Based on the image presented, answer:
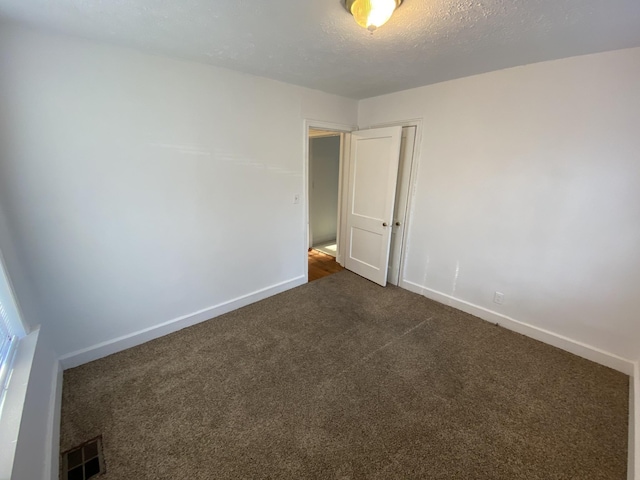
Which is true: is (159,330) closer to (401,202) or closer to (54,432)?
(54,432)

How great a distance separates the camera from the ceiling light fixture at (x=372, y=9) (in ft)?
3.92

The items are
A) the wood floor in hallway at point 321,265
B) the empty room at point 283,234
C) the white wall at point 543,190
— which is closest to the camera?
the empty room at point 283,234

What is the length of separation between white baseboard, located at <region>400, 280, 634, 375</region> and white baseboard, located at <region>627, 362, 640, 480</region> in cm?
11

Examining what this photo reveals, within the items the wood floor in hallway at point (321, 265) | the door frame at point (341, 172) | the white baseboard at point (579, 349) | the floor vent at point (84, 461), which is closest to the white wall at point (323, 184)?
the wood floor in hallway at point (321, 265)

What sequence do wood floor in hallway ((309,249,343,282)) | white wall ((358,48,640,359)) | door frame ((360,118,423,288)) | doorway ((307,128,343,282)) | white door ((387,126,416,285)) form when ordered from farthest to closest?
1. doorway ((307,128,343,282))
2. wood floor in hallway ((309,249,343,282))
3. white door ((387,126,416,285))
4. door frame ((360,118,423,288))
5. white wall ((358,48,640,359))

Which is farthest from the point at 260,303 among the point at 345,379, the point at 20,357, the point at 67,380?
the point at 20,357

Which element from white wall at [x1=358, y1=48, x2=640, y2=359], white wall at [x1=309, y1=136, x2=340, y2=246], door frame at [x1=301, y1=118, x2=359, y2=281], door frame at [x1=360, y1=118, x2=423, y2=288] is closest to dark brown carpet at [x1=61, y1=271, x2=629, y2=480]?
white wall at [x1=358, y1=48, x2=640, y2=359]

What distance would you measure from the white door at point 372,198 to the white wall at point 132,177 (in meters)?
0.79

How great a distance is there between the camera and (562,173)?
206cm

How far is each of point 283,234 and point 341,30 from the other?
1987mm

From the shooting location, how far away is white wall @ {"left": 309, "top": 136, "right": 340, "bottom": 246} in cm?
480

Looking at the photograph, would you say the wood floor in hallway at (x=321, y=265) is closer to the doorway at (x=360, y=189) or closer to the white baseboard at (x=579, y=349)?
the doorway at (x=360, y=189)

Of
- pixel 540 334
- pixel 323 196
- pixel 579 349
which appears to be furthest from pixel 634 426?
pixel 323 196

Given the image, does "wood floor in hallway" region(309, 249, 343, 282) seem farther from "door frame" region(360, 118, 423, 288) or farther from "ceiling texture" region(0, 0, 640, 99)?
"ceiling texture" region(0, 0, 640, 99)
